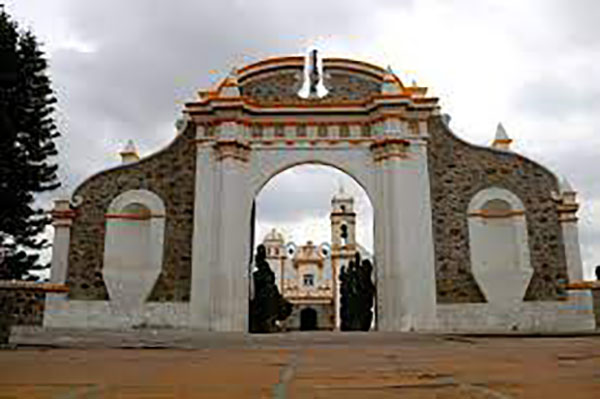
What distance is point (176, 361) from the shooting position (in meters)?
4.52

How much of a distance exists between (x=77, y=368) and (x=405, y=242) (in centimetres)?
1198

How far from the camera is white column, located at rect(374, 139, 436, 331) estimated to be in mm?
14758

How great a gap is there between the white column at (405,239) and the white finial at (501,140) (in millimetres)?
2720

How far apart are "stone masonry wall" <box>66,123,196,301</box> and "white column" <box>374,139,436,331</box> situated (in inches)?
195

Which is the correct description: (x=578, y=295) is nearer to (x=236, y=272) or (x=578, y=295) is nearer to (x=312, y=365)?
(x=236, y=272)

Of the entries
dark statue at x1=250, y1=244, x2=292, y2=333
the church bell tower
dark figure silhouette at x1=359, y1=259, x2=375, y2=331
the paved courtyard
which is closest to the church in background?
the church bell tower

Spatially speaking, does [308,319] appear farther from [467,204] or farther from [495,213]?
[467,204]

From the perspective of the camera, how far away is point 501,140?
680 inches

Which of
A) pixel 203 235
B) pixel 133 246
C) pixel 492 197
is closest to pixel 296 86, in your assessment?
pixel 203 235

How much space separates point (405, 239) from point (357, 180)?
80.0 inches

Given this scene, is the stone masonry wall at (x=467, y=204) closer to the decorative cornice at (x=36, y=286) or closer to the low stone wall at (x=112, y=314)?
the low stone wall at (x=112, y=314)

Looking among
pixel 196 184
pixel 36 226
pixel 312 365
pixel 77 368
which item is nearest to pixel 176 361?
pixel 77 368

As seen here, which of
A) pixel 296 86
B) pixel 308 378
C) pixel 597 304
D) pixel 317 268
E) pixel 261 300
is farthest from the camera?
pixel 317 268

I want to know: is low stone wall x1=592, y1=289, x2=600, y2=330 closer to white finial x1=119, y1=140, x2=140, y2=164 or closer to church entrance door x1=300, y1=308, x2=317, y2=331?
white finial x1=119, y1=140, x2=140, y2=164
